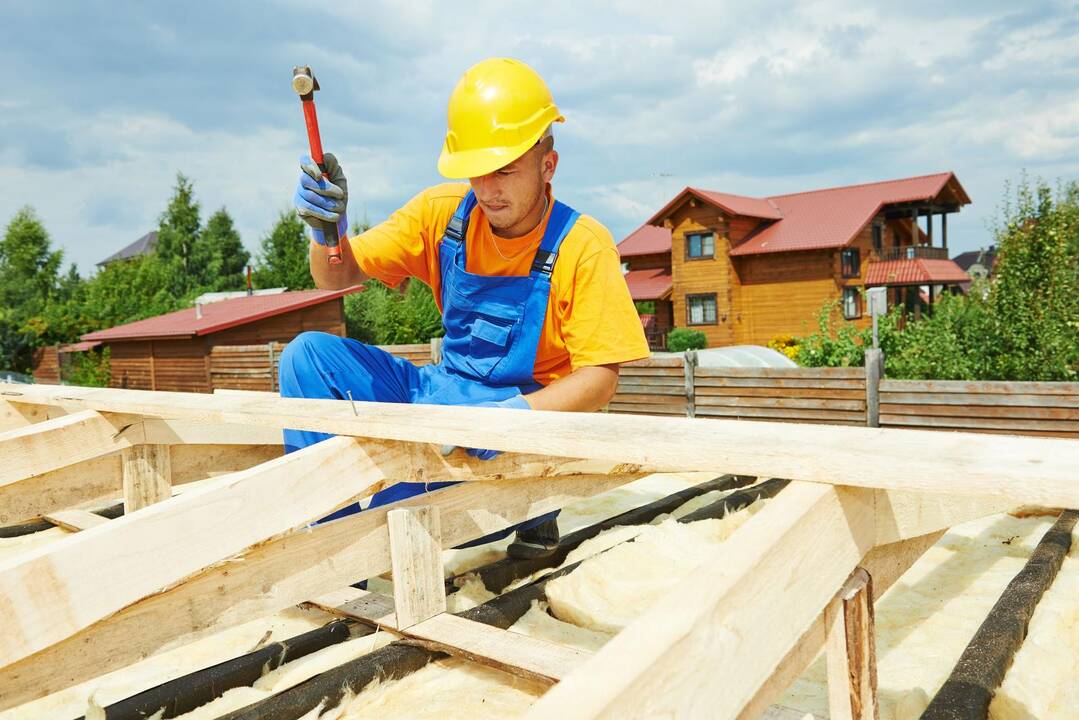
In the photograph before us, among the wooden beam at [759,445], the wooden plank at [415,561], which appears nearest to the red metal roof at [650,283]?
the wooden plank at [415,561]

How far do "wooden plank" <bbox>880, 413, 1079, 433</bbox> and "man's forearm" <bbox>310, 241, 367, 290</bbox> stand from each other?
5.96 metres

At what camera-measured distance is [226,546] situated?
65.0 inches

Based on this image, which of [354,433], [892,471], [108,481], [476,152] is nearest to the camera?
[892,471]

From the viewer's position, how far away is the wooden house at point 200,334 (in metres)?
20.1

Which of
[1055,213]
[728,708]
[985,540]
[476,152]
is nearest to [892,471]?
[728,708]

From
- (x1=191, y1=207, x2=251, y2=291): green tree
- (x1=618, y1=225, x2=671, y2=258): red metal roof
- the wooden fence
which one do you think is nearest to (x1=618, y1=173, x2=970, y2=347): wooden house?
(x1=618, y1=225, x2=671, y2=258): red metal roof

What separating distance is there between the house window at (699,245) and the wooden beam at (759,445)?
81.9 ft

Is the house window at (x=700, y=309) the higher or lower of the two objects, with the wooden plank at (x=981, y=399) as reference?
higher

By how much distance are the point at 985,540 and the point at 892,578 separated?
7.88ft

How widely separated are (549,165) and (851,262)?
81.2 ft

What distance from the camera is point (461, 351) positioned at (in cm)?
304

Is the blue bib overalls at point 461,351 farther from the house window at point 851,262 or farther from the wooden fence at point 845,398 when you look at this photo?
the house window at point 851,262

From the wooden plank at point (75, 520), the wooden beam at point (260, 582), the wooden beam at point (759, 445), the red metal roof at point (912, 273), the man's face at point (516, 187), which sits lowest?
the wooden plank at point (75, 520)

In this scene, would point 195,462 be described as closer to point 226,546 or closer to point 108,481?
point 108,481
